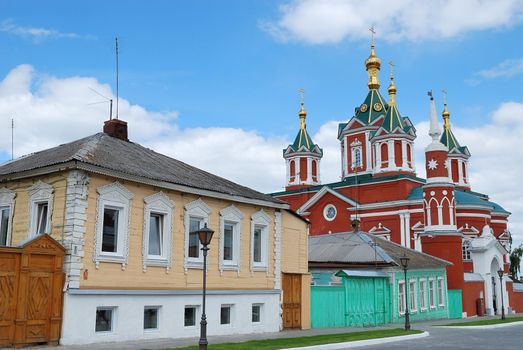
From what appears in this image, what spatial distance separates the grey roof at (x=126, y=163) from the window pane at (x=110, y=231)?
129cm

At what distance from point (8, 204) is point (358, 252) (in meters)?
19.3

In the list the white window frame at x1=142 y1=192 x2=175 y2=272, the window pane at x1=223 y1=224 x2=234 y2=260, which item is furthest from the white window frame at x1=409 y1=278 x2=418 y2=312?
the white window frame at x1=142 y1=192 x2=175 y2=272

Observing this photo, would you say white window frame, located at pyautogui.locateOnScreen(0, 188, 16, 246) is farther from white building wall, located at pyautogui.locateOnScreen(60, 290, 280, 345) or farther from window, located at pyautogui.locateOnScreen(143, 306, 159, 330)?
window, located at pyautogui.locateOnScreen(143, 306, 159, 330)

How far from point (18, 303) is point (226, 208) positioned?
322 inches

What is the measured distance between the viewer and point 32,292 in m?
15.0

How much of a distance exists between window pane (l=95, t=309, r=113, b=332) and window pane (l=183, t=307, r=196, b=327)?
3135mm

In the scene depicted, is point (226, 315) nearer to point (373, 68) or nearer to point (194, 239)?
point (194, 239)

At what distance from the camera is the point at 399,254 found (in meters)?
33.0

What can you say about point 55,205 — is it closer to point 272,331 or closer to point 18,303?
point 18,303

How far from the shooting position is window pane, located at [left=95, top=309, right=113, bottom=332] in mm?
16680

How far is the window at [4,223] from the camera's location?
18000 mm

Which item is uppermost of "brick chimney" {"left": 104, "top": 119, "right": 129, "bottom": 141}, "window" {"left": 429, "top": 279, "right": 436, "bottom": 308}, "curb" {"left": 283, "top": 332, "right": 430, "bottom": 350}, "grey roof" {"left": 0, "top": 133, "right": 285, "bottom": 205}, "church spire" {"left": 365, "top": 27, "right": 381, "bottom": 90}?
"church spire" {"left": 365, "top": 27, "right": 381, "bottom": 90}

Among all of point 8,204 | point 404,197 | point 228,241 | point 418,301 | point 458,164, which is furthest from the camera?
point 458,164

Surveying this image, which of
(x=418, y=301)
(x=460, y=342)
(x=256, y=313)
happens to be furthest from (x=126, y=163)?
(x=418, y=301)
